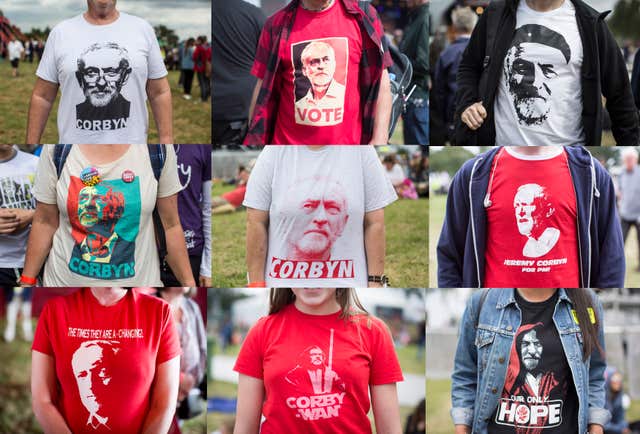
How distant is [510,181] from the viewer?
4293mm

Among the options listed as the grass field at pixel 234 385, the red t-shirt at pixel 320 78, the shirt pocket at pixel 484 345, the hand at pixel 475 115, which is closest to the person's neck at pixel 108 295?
the grass field at pixel 234 385

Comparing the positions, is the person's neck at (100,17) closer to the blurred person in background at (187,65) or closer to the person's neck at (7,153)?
the blurred person in background at (187,65)

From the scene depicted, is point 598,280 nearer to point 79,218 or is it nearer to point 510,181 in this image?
point 510,181

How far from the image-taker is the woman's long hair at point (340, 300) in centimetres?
429

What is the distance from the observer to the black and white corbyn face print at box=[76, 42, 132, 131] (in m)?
4.35

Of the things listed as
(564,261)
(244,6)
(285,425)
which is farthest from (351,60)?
(285,425)

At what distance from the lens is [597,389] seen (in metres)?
4.32

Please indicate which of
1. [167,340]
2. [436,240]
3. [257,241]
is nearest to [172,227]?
[257,241]

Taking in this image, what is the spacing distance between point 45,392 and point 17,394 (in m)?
0.22

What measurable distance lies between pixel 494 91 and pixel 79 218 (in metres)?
2.22

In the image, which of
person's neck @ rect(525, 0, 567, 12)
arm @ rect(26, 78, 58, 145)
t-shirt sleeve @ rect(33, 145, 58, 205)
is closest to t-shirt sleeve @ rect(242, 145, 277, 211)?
t-shirt sleeve @ rect(33, 145, 58, 205)

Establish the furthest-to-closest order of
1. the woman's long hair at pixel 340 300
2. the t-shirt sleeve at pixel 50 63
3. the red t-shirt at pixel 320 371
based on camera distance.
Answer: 1. the t-shirt sleeve at pixel 50 63
2. the woman's long hair at pixel 340 300
3. the red t-shirt at pixel 320 371

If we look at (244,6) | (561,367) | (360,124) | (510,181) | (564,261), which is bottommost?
(561,367)

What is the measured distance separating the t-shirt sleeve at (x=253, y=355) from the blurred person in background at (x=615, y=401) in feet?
5.93
